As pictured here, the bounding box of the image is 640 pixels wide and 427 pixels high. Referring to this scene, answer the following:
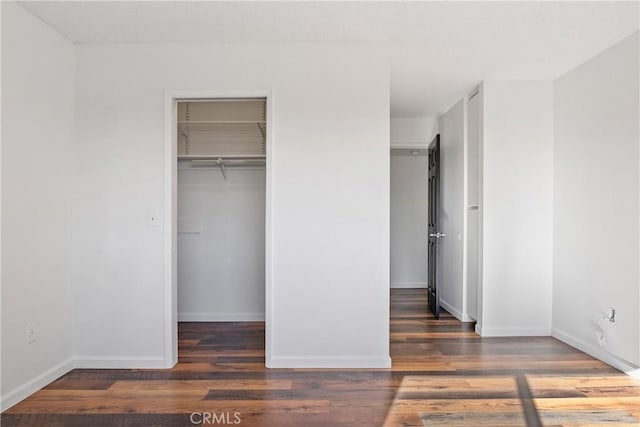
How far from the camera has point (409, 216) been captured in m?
6.92

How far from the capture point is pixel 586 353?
352 centimetres

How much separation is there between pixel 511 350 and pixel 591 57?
2.44 metres

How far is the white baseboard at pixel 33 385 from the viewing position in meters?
2.52

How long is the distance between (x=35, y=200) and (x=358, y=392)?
2369 millimetres

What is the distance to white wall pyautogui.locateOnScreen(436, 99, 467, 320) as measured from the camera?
475 centimetres

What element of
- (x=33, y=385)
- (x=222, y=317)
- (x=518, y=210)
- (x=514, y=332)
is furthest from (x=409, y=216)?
(x=33, y=385)

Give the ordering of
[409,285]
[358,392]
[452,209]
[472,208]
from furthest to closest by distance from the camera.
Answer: [409,285], [452,209], [472,208], [358,392]

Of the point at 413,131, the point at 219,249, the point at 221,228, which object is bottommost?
the point at 219,249

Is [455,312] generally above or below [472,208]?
below

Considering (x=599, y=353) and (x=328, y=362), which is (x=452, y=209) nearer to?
(x=599, y=353)

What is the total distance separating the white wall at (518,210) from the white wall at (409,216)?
280 centimetres

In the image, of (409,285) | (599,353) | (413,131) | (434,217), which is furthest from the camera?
(409,285)

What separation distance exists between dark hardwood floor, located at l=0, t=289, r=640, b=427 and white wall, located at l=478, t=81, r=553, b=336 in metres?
0.44

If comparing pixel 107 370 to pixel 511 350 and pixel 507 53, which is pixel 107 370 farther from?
pixel 507 53
